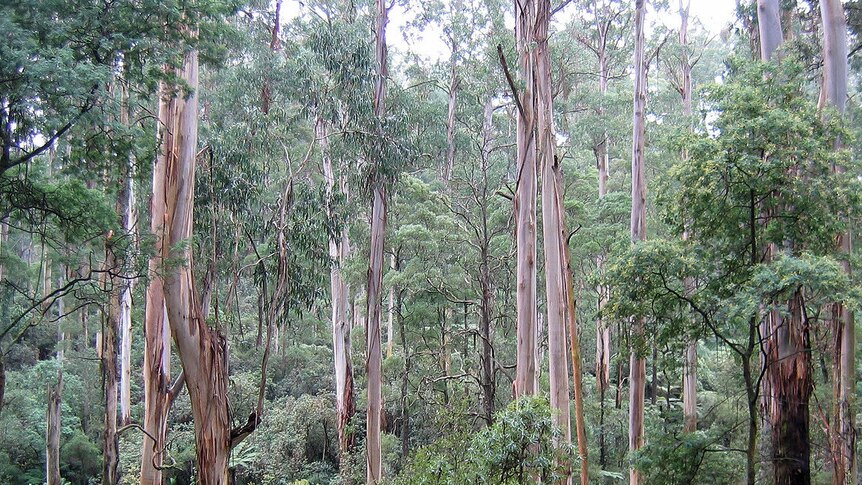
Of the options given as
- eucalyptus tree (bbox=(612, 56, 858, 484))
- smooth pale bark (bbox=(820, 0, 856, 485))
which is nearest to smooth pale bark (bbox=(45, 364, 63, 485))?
eucalyptus tree (bbox=(612, 56, 858, 484))

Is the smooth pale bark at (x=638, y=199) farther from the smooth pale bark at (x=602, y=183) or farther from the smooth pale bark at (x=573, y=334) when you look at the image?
the smooth pale bark at (x=602, y=183)

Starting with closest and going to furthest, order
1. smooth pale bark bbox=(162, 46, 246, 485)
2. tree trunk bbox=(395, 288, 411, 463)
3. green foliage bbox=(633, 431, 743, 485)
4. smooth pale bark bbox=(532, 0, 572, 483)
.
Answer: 1. green foliage bbox=(633, 431, 743, 485)
2. smooth pale bark bbox=(162, 46, 246, 485)
3. smooth pale bark bbox=(532, 0, 572, 483)
4. tree trunk bbox=(395, 288, 411, 463)

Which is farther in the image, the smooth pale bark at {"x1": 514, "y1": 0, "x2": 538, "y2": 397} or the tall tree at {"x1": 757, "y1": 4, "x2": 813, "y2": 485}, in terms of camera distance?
the smooth pale bark at {"x1": 514, "y1": 0, "x2": 538, "y2": 397}

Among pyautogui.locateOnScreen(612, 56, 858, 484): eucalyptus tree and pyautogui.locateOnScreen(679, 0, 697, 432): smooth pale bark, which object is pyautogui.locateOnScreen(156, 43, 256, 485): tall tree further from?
pyautogui.locateOnScreen(679, 0, 697, 432): smooth pale bark

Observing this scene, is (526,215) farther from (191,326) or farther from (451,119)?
(451,119)

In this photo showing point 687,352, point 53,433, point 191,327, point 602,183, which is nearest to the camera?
point 191,327

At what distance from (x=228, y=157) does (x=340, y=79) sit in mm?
2556

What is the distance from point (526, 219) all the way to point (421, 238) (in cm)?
324

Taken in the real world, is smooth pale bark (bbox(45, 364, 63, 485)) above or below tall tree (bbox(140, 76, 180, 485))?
below

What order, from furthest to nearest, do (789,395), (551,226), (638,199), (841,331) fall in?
(638,199)
(551,226)
(841,331)
(789,395)

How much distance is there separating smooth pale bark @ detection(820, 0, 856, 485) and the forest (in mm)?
42

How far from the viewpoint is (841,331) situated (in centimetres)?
929

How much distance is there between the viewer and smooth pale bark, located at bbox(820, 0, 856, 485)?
8594 millimetres

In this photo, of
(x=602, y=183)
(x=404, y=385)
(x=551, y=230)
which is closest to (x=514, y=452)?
(x=551, y=230)
